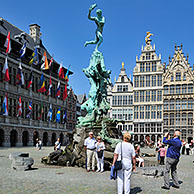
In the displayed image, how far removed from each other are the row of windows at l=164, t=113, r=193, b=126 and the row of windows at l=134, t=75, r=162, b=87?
6.37 m

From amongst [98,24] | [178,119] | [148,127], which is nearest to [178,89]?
[178,119]

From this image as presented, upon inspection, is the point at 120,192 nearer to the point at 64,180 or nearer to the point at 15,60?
the point at 64,180

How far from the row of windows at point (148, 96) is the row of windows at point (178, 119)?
12.3ft

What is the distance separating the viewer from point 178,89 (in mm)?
50250

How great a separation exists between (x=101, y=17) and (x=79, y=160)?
9.78m

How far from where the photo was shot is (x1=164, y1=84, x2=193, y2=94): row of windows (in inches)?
1955

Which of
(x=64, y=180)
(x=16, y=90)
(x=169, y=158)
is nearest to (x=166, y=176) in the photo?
(x=169, y=158)

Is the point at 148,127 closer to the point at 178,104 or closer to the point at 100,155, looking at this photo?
the point at 178,104

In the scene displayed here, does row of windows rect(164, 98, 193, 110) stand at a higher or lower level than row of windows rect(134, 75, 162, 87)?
lower

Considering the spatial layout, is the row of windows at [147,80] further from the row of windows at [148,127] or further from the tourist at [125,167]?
the tourist at [125,167]

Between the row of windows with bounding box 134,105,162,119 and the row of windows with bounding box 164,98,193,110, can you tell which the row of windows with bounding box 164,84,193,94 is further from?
the row of windows with bounding box 134,105,162,119

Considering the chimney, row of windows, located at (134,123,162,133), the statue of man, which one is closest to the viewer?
the statue of man

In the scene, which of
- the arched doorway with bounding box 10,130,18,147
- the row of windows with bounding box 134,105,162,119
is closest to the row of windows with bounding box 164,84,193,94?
the row of windows with bounding box 134,105,162,119

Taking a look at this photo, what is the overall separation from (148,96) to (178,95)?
5464 millimetres
